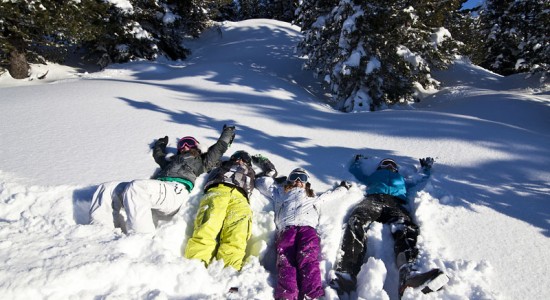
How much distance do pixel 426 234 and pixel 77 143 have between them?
15.5 feet

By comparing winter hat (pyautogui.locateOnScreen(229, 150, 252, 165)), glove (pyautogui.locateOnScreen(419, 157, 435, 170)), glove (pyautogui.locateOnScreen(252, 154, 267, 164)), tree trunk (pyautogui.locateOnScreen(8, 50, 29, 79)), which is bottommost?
glove (pyautogui.locateOnScreen(252, 154, 267, 164))

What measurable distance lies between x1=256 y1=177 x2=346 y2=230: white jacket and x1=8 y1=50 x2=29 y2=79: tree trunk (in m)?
10.4

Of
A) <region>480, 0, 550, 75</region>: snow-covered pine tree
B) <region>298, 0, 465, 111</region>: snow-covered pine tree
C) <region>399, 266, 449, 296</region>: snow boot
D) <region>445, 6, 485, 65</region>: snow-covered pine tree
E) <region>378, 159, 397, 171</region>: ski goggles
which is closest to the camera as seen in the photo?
<region>399, 266, 449, 296</region>: snow boot

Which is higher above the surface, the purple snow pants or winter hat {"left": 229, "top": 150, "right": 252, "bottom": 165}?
winter hat {"left": 229, "top": 150, "right": 252, "bottom": 165}

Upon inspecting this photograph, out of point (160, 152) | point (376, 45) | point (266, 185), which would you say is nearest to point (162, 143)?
point (160, 152)

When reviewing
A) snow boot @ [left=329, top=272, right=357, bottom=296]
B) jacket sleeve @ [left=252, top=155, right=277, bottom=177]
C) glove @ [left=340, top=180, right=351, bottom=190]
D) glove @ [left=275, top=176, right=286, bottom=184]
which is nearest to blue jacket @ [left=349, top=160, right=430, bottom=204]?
glove @ [left=340, top=180, right=351, bottom=190]

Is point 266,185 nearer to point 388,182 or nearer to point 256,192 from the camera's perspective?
point 256,192

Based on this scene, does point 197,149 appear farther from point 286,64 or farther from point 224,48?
point 224,48

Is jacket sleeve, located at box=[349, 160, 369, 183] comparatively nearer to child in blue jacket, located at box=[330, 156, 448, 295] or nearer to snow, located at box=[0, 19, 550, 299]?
child in blue jacket, located at box=[330, 156, 448, 295]

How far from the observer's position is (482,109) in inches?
314

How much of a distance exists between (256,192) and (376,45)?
7.23m

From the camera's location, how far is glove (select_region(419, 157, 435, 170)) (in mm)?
4638

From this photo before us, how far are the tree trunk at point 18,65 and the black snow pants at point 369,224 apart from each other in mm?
11729

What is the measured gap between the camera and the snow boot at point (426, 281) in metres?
2.68
